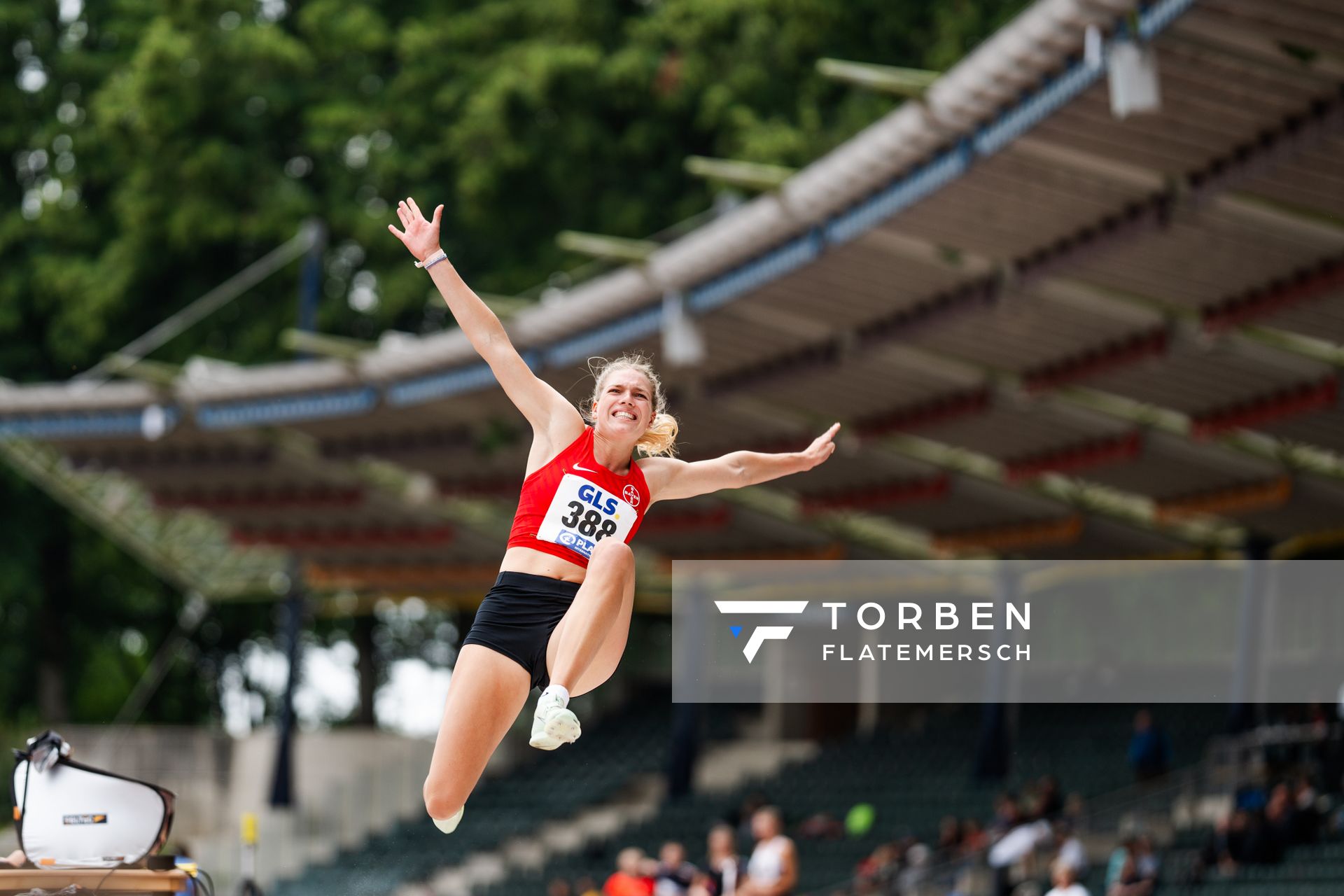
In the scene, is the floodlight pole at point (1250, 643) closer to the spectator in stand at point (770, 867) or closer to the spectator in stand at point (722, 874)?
the spectator in stand at point (722, 874)

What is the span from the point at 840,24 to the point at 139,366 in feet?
43.0

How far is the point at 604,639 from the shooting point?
7.18 metres

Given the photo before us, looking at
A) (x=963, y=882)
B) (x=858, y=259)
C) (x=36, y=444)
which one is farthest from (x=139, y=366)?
(x=963, y=882)

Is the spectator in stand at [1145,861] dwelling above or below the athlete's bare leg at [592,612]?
below

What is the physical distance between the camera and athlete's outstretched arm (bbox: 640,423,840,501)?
766 cm

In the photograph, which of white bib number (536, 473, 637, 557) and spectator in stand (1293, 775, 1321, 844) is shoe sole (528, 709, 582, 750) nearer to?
white bib number (536, 473, 637, 557)

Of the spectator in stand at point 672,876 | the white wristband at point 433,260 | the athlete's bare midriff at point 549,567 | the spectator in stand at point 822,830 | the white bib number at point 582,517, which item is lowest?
the spectator in stand at point 822,830

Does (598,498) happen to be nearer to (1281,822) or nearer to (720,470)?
(720,470)

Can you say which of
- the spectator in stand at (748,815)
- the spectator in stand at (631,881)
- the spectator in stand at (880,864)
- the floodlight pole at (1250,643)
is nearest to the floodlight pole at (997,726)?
the spectator in stand at (748,815)

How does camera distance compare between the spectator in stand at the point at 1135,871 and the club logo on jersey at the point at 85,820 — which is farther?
the spectator in stand at the point at 1135,871

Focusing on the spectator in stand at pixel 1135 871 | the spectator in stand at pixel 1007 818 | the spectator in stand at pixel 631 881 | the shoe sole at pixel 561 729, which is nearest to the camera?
the shoe sole at pixel 561 729

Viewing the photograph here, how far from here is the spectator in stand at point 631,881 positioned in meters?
16.1

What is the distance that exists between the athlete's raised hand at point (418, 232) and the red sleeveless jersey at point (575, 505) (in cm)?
92

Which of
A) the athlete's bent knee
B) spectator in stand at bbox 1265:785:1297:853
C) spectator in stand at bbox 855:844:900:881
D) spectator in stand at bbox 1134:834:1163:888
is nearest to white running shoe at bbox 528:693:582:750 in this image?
the athlete's bent knee
